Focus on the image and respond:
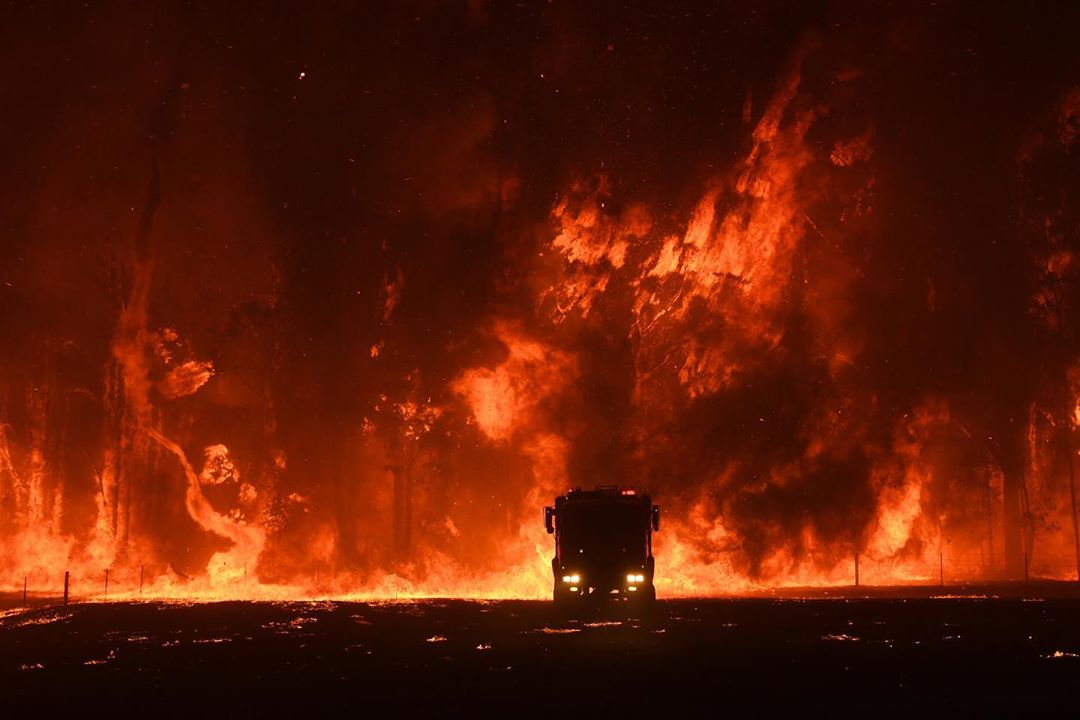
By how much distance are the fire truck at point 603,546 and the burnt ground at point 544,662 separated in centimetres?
117

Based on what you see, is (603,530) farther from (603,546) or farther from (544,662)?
(544,662)

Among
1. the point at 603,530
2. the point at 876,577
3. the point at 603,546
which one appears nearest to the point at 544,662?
the point at 603,546

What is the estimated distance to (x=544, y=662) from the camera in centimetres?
2130

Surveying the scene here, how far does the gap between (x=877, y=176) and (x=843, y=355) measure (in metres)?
9.49

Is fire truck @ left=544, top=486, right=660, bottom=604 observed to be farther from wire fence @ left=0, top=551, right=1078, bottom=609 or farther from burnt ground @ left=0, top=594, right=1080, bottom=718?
wire fence @ left=0, top=551, right=1078, bottom=609

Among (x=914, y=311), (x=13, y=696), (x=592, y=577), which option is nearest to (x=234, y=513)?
(x=592, y=577)

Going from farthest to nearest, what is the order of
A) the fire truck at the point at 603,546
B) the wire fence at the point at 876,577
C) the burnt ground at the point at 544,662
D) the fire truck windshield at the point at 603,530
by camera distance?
1. the wire fence at the point at 876,577
2. the fire truck windshield at the point at 603,530
3. the fire truck at the point at 603,546
4. the burnt ground at the point at 544,662

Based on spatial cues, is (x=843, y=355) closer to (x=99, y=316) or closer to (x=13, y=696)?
(x=99, y=316)

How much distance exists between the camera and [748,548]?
177ft

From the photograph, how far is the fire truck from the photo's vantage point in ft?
109

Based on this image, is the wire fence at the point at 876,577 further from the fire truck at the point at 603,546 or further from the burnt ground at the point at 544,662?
the fire truck at the point at 603,546

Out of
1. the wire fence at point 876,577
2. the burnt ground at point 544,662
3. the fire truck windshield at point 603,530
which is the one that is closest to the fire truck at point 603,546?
the fire truck windshield at point 603,530

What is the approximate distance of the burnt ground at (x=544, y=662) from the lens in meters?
15.9

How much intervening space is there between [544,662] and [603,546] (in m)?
12.2
